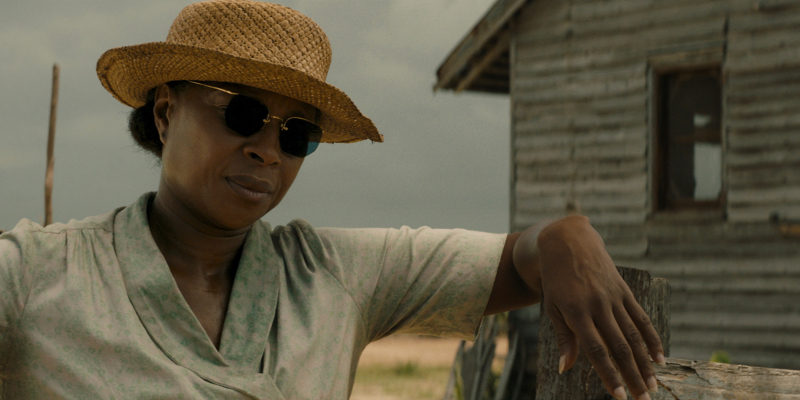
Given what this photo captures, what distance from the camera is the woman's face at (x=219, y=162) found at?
2.02 meters

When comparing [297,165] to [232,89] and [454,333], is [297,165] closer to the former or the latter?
[232,89]

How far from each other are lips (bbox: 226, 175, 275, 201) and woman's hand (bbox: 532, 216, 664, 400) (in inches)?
30.8

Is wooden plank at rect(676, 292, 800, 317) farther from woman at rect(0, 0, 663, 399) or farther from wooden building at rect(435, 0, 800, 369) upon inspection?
woman at rect(0, 0, 663, 399)

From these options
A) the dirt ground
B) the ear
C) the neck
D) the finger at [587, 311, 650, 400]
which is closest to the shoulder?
the neck

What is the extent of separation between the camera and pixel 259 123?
→ 81.0 inches

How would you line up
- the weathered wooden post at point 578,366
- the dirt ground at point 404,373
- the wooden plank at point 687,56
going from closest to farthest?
the weathered wooden post at point 578,366 → the wooden plank at point 687,56 → the dirt ground at point 404,373

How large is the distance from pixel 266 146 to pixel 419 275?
1.86ft

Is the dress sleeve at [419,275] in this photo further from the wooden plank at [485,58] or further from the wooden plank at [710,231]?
the wooden plank at [485,58]

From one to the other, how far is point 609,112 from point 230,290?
6.48 m


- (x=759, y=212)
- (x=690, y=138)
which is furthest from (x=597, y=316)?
(x=690, y=138)

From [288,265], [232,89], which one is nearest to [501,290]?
[288,265]

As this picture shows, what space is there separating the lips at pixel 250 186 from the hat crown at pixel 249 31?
32 centimetres

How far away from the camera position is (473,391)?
8.58 meters

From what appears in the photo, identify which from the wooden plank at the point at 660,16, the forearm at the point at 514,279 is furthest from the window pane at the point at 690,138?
the forearm at the point at 514,279
